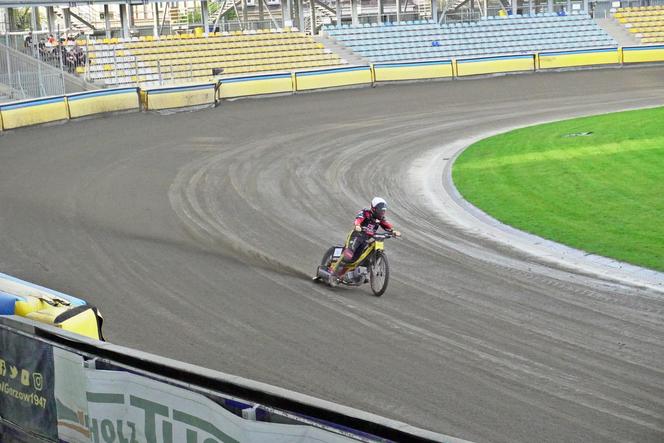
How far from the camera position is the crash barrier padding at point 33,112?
3210cm

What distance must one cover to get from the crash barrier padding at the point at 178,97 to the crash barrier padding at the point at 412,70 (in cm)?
863

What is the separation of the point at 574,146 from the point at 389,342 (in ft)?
53.8

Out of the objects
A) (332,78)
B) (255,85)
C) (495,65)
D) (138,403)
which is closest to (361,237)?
(138,403)

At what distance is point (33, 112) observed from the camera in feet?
108

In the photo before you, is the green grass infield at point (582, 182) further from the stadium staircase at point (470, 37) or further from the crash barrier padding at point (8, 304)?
the stadium staircase at point (470, 37)

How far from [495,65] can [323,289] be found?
105 ft

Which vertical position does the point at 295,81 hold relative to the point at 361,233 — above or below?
above

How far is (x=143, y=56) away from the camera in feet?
143

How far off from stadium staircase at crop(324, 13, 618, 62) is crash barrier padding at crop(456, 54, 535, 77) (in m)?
4.01

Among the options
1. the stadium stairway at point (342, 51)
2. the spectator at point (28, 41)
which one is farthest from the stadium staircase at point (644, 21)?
the spectator at point (28, 41)

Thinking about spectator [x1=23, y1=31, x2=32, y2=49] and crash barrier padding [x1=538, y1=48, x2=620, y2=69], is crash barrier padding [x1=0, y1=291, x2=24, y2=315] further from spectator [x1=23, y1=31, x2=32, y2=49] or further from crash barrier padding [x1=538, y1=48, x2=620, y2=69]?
crash barrier padding [x1=538, y1=48, x2=620, y2=69]

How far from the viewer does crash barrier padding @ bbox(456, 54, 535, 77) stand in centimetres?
4431

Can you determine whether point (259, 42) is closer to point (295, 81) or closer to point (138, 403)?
point (295, 81)

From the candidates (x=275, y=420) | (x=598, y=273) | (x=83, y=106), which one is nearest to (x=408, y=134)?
(x=83, y=106)
